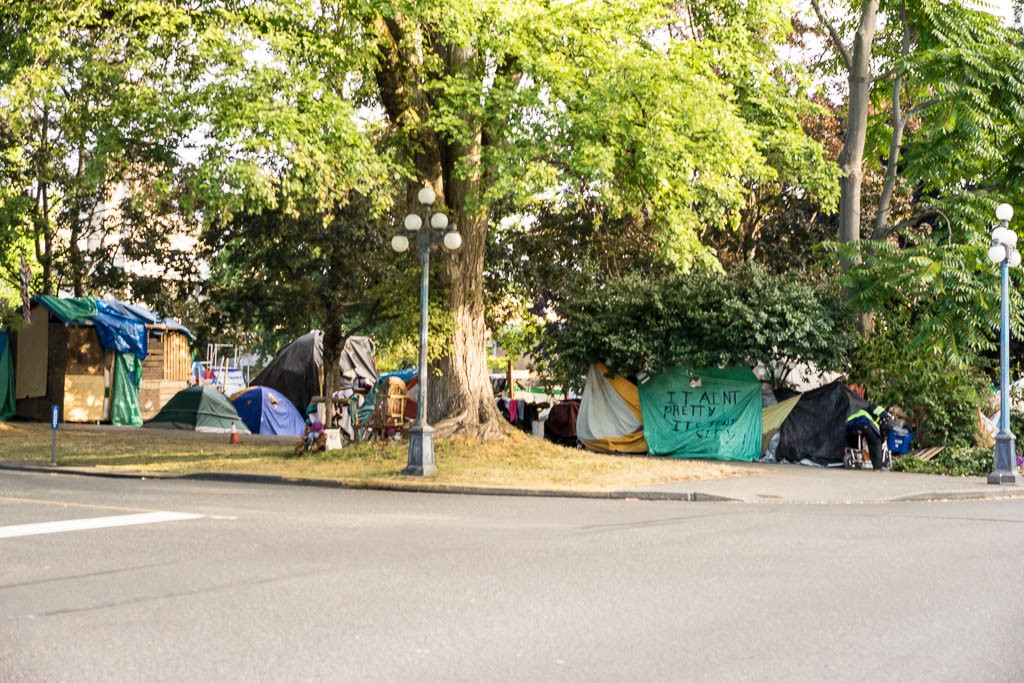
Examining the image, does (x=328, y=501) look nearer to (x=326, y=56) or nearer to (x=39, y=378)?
(x=326, y=56)

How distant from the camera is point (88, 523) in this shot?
1231 cm

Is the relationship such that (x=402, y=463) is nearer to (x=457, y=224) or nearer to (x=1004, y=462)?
(x=457, y=224)

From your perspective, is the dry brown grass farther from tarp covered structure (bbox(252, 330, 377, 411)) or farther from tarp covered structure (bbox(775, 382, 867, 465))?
tarp covered structure (bbox(252, 330, 377, 411))

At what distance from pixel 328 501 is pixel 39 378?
22.2 meters

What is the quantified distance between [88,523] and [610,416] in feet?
50.3

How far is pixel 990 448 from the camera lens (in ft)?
73.5

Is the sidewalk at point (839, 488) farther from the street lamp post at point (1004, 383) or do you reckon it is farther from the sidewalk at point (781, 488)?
the street lamp post at point (1004, 383)

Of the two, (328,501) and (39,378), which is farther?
Result: (39,378)

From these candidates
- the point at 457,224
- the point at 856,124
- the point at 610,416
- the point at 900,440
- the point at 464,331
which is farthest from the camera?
the point at 856,124

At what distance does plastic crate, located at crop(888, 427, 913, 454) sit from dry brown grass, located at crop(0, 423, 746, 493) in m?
3.65

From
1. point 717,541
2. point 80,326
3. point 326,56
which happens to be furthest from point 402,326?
point 80,326

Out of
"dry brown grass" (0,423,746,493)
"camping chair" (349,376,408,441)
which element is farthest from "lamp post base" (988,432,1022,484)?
"camping chair" (349,376,408,441)

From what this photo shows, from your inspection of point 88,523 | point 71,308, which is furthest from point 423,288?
point 71,308

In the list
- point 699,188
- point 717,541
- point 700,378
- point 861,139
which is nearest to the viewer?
point 717,541
